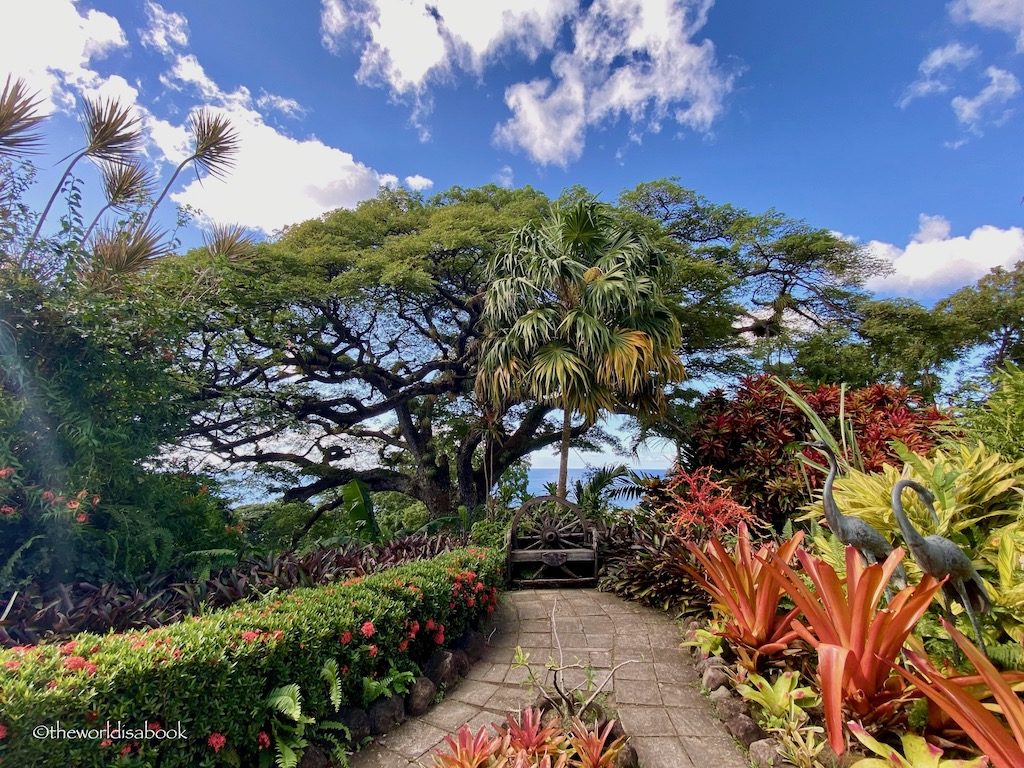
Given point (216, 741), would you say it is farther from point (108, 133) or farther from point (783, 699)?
point (108, 133)

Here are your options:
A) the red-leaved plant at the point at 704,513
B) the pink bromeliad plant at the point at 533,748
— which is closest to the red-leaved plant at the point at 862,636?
the pink bromeliad plant at the point at 533,748

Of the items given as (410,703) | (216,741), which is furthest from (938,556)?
(216,741)

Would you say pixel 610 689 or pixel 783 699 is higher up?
pixel 783 699

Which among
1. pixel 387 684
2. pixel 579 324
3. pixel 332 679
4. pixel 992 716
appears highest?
pixel 579 324

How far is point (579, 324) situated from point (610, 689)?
3660 millimetres

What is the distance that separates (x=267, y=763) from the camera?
6.08 feet

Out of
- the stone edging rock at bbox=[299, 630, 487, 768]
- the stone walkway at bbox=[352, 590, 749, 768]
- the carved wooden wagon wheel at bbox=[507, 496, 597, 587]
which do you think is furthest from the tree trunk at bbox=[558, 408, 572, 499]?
the stone edging rock at bbox=[299, 630, 487, 768]

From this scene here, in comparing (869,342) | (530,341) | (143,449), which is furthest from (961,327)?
(143,449)

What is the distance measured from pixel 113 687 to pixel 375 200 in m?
Answer: 9.02

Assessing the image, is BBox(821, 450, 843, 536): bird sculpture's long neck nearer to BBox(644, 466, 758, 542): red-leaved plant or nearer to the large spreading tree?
BBox(644, 466, 758, 542): red-leaved plant

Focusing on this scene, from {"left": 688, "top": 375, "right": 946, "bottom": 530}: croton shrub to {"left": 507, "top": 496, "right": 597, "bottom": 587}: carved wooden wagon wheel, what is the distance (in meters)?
1.54

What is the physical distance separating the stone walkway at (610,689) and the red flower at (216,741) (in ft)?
1.93

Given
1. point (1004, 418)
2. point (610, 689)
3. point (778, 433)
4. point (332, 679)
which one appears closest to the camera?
point (332, 679)

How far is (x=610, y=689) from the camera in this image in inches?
97.1
